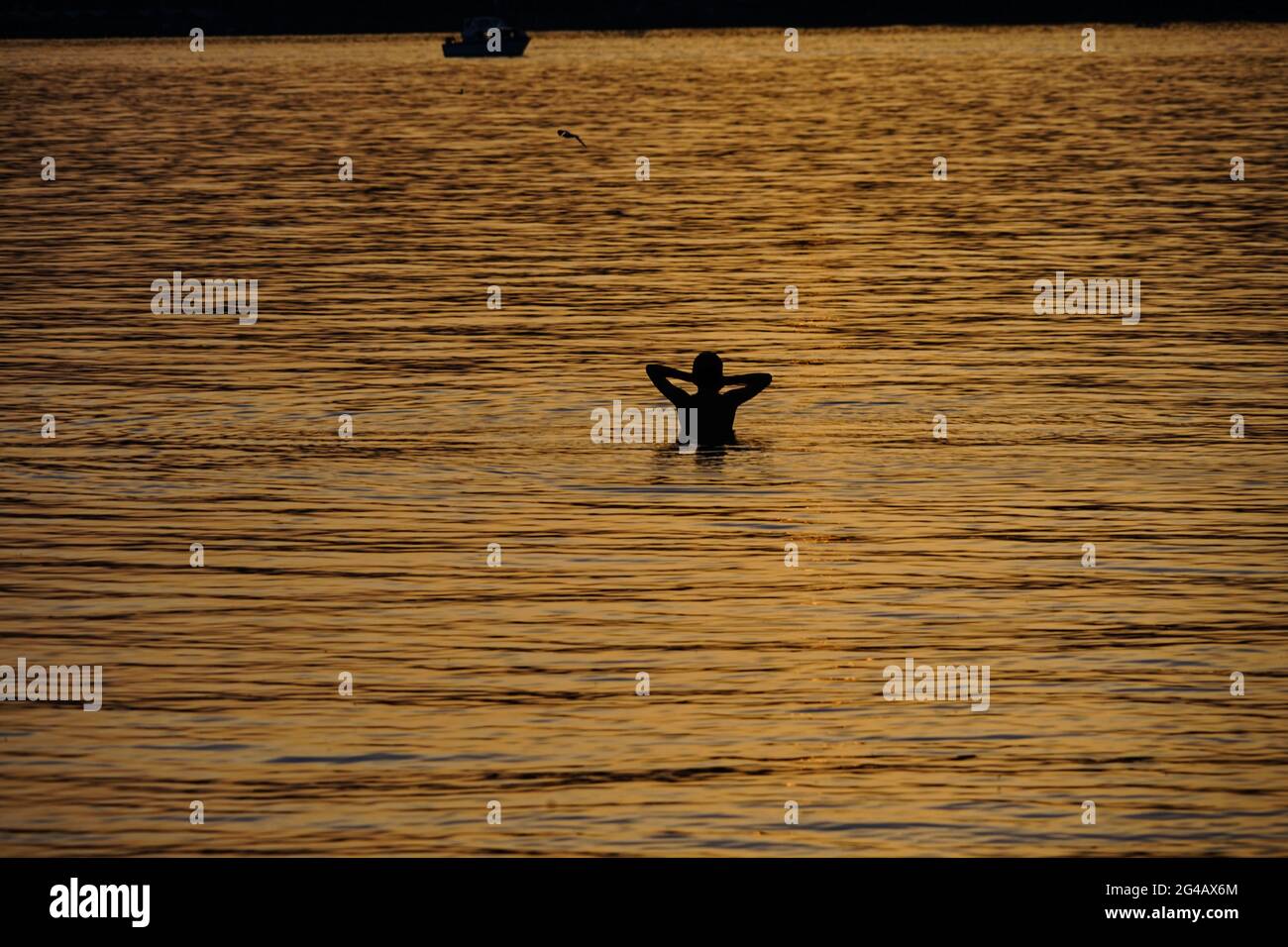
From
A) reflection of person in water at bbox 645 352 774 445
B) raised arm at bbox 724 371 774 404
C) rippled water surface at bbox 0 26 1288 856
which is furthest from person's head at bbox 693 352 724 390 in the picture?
rippled water surface at bbox 0 26 1288 856

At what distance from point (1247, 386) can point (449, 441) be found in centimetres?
1221

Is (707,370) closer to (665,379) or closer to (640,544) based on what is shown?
(665,379)

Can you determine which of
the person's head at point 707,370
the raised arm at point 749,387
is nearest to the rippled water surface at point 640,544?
the raised arm at point 749,387

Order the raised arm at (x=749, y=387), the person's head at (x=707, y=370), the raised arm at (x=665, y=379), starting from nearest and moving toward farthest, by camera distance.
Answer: the person's head at (x=707, y=370) → the raised arm at (x=665, y=379) → the raised arm at (x=749, y=387)

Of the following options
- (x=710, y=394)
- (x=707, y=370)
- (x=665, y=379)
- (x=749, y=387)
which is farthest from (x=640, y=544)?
(x=749, y=387)

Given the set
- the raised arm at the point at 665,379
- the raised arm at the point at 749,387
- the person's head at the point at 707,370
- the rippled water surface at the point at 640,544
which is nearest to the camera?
the rippled water surface at the point at 640,544

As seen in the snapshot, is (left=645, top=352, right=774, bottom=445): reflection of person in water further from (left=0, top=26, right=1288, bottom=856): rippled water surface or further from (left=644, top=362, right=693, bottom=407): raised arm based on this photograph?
(left=0, top=26, right=1288, bottom=856): rippled water surface

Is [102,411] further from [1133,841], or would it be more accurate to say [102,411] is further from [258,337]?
[1133,841]

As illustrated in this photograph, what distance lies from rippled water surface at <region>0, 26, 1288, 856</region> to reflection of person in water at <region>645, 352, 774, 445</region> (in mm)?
404

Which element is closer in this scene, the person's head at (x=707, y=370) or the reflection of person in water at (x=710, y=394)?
the person's head at (x=707, y=370)

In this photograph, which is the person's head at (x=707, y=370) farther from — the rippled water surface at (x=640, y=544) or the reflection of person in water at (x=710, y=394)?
the rippled water surface at (x=640, y=544)

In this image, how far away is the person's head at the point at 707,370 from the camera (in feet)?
96.0

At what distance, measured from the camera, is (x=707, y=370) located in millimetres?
29438

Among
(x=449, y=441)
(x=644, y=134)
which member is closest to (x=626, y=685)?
(x=449, y=441)
